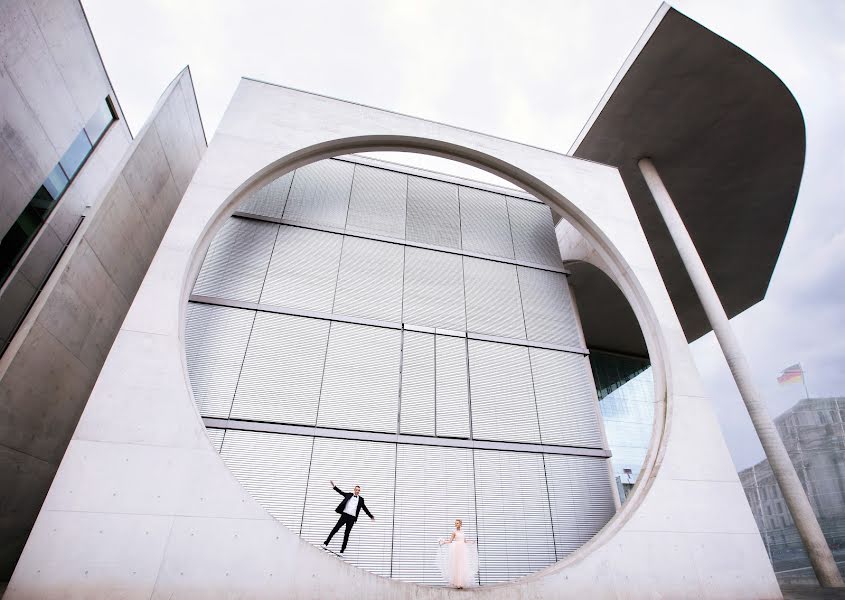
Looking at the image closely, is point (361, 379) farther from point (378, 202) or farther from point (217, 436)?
point (378, 202)

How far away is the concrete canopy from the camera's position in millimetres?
13477

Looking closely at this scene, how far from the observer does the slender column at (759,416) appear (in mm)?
10359

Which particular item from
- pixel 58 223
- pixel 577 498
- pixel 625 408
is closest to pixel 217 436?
pixel 577 498

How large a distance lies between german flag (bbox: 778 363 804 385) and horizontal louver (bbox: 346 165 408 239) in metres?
22.9

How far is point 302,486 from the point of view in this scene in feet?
29.0

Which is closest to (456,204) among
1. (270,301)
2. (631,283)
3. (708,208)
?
(631,283)

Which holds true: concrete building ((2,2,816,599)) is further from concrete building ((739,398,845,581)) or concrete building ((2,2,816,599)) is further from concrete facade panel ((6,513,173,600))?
concrete building ((739,398,845,581))

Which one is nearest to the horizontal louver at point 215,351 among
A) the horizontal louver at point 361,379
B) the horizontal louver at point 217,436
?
the horizontal louver at point 217,436

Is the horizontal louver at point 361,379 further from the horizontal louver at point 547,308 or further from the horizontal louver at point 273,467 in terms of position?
the horizontal louver at point 547,308

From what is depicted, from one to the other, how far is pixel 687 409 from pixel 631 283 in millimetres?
3571

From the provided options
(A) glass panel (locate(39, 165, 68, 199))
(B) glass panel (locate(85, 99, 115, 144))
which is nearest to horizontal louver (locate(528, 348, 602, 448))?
(A) glass panel (locate(39, 165, 68, 199))

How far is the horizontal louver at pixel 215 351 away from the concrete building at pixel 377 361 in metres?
0.06

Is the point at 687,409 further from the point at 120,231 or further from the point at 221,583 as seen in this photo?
the point at 120,231

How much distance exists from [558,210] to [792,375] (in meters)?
19.4
